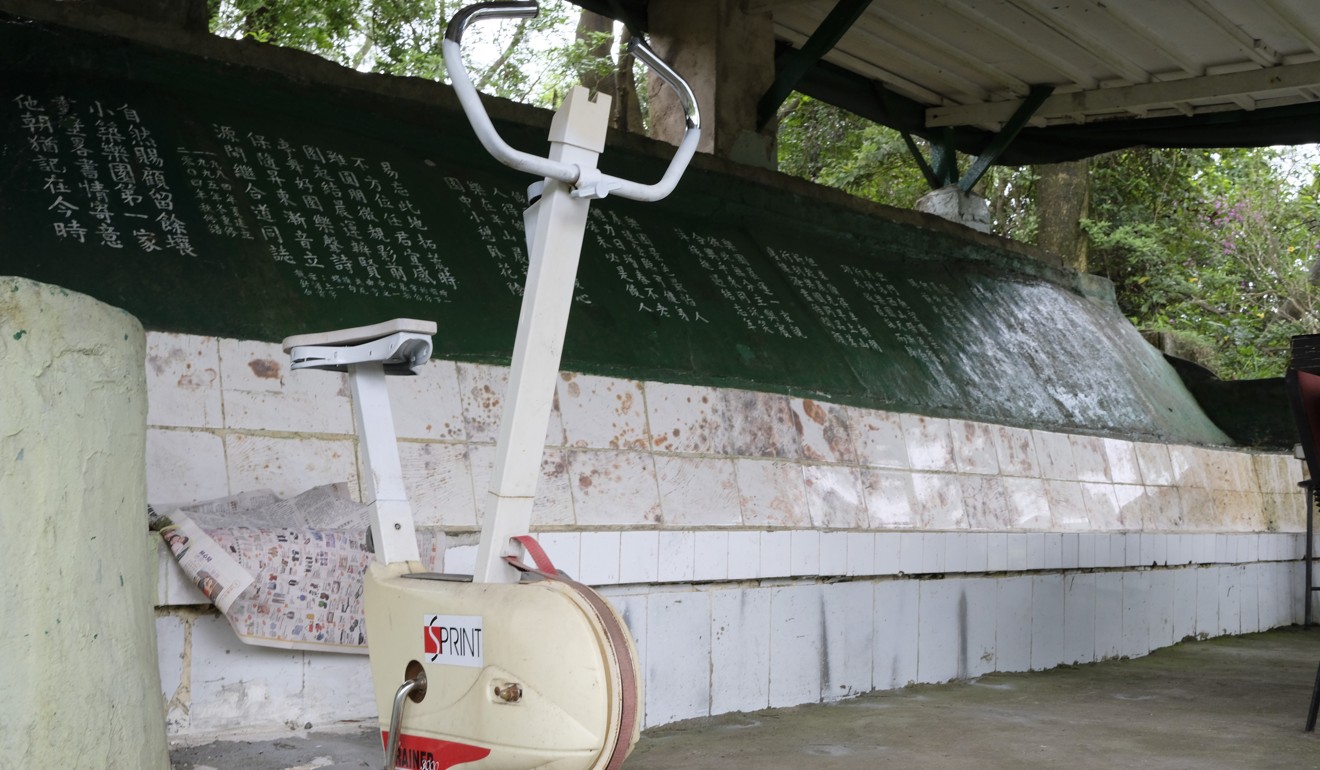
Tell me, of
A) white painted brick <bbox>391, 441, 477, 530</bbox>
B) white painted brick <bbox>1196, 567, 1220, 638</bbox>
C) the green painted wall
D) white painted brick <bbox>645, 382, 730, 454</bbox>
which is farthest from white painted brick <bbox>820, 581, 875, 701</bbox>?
white painted brick <bbox>1196, 567, 1220, 638</bbox>

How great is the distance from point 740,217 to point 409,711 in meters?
4.57

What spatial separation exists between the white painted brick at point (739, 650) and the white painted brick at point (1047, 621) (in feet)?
6.32

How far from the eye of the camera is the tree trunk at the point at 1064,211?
12.7m

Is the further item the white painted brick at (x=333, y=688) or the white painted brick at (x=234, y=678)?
the white painted brick at (x=333, y=688)

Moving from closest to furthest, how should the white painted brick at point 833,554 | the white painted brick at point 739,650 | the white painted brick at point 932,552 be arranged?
the white painted brick at point 739,650
the white painted brick at point 833,554
the white painted brick at point 932,552

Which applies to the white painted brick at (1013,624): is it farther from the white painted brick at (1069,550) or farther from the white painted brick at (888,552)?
the white painted brick at (888,552)

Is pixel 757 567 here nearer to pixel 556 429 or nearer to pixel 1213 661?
pixel 556 429

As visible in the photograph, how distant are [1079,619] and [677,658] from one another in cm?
294

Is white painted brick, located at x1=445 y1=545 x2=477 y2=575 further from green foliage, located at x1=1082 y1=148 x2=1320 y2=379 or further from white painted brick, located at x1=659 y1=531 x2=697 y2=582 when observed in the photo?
green foliage, located at x1=1082 y1=148 x2=1320 y2=379

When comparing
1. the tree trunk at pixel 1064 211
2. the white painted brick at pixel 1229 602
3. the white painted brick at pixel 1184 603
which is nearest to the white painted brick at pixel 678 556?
the white painted brick at pixel 1184 603

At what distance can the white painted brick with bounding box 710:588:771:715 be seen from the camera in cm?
489

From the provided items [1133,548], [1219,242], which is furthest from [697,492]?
[1219,242]

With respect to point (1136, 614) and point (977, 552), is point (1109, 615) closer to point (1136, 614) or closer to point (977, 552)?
point (1136, 614)

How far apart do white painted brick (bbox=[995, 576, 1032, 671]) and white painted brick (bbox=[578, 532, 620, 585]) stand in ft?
8.11
